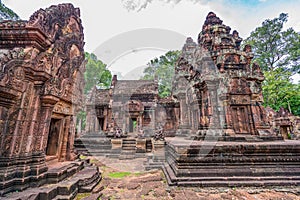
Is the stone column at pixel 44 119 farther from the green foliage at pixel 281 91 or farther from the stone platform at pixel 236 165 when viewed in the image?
the green foliage at pixel 281 91

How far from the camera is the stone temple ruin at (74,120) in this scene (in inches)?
143

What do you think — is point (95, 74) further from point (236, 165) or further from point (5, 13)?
point (236, 165)

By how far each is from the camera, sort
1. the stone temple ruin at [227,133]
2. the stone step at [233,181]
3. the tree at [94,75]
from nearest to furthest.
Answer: the stone step at [233,181] → the stone temple ruin at [227,133] → the tree at [94,75]

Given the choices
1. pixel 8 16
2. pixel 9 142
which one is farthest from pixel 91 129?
pixel 9 142

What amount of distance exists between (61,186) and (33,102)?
244 cm

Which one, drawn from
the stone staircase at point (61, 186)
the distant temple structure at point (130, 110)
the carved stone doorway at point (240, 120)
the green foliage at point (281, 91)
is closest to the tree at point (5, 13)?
the distant temple structure at point (130, 110)

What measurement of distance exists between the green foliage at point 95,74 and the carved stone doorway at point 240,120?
2748cm

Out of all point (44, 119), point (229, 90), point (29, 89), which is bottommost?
point (44, 119)

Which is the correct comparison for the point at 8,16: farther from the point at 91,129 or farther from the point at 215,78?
the point at 215,78

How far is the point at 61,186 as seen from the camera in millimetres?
3658

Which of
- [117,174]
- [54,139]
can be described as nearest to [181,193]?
[117,174]

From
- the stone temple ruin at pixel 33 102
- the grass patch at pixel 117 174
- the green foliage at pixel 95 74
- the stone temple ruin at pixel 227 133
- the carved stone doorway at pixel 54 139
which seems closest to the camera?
the stone temple ruin at pixel 33 102

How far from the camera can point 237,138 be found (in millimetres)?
6598

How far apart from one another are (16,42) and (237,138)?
889 cm
